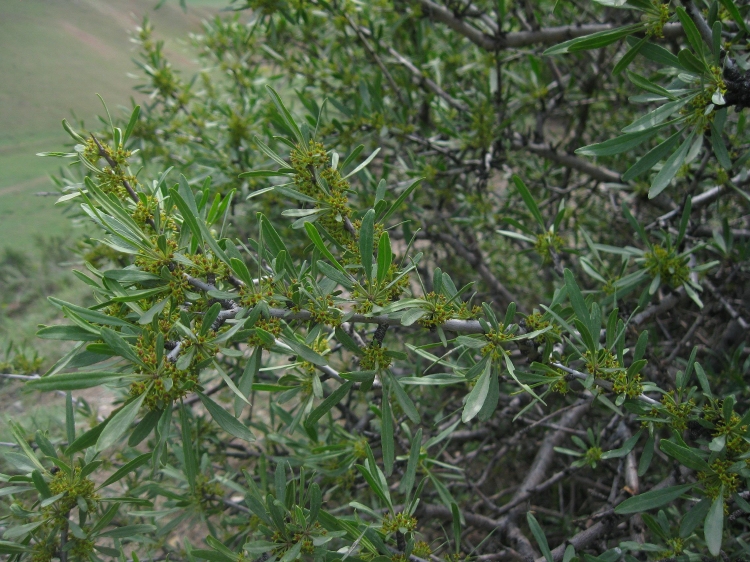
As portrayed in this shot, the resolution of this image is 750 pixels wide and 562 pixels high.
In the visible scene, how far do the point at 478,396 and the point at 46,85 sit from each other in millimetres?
2593

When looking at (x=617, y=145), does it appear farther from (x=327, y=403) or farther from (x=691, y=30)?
(x=327, y=403)

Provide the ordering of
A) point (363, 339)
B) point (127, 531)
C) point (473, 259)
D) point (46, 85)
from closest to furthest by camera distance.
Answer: point (127, 531) < point (363, 339) < point (473, 259) < point (46, 85)

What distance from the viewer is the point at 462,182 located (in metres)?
2.07

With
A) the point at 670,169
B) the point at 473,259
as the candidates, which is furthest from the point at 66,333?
the point at 473,259

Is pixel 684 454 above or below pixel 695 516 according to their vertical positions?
above

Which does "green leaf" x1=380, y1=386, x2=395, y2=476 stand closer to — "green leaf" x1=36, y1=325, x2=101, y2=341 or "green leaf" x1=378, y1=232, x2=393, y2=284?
"green leaf" x1=378, y1=232, x2=393, y2=284

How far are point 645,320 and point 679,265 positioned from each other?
0.53 ft

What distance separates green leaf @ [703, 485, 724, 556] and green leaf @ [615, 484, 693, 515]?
1.9 inches

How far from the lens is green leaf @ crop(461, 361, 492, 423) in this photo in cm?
64

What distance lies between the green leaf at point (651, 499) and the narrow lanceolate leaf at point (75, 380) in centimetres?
76

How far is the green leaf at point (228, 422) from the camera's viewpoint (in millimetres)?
644

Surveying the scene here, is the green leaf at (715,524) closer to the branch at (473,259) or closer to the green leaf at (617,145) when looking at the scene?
the green leaf at (617,145)

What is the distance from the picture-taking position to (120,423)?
58 centimetres

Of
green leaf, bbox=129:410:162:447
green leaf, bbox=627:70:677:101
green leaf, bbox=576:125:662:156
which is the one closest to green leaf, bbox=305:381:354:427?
green leaf, bbox=129:410:162:447
